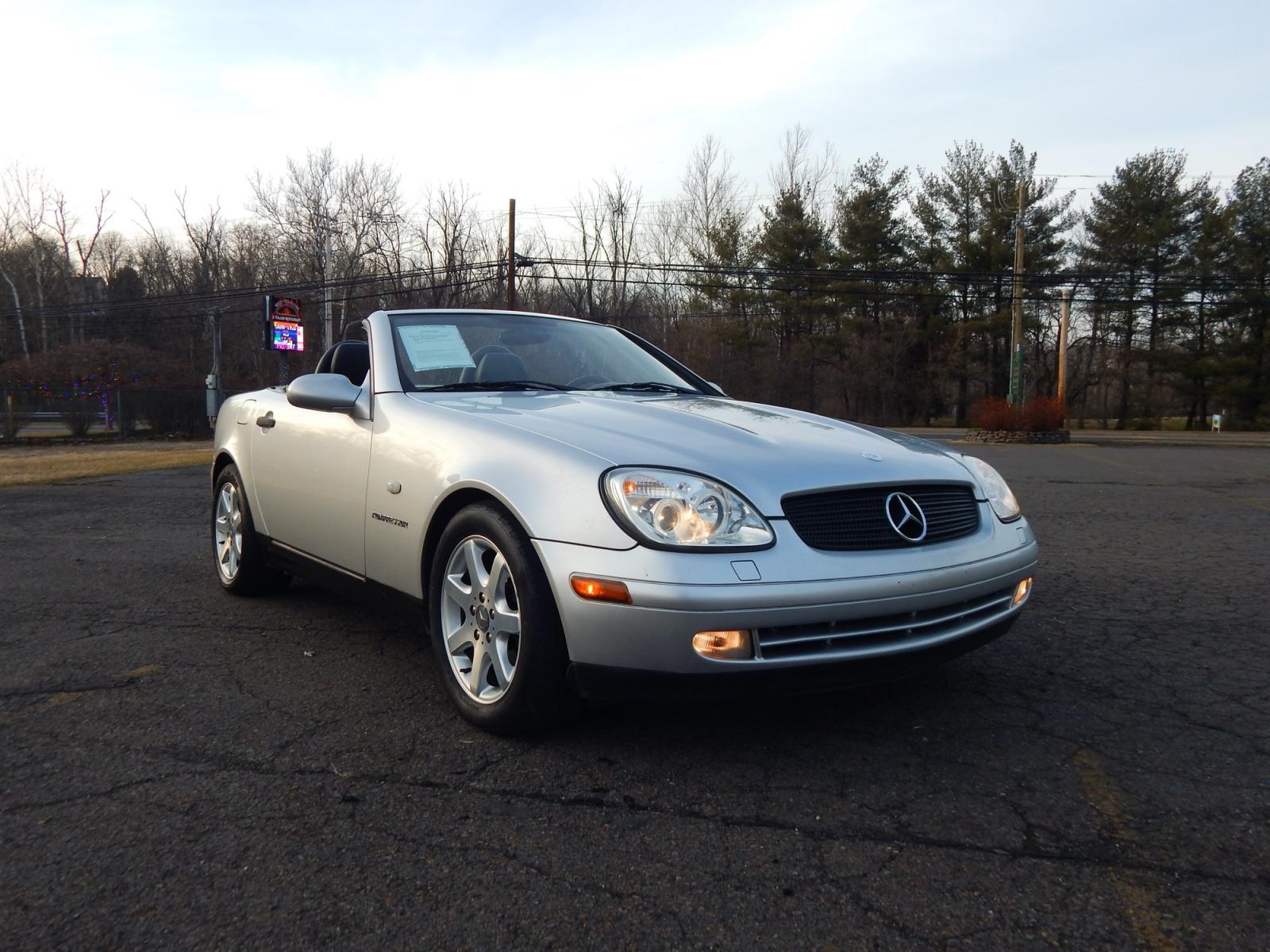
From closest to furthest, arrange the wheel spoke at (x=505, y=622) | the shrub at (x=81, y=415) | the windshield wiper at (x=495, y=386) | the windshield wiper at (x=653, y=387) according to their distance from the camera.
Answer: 1. the wheel spoke at (x=505, y=622)
2. the windshield wiper at (x=495, y=386)
3. the windshield wiper at (x=653, y=387)
4. the shrub at (x=81, y=415)

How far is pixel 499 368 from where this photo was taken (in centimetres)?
401

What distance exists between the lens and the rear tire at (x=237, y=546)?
4.78 metres

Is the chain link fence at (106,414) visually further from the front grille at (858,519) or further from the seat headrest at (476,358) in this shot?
the front grille at (858,519)

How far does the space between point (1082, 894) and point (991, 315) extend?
47267 mm

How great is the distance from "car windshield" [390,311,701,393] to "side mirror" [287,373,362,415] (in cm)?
22

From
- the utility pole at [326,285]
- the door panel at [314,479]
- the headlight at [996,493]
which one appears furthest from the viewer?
the utility pole at [326,285]

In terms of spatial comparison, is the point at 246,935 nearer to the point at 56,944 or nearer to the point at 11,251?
the point at 56,944

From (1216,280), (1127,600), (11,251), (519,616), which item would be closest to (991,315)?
(1216,280)

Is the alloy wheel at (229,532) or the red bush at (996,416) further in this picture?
the red bush at (996,416)

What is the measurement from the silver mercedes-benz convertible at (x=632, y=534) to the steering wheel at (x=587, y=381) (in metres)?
0.02

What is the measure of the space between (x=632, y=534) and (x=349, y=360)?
2.68 meters

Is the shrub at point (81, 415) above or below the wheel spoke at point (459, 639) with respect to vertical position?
below

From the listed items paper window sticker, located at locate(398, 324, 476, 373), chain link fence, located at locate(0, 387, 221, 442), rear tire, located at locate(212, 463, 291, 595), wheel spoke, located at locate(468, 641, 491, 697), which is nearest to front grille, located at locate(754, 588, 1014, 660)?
wheel spoke, located at locate(468, 641, 491, 697)

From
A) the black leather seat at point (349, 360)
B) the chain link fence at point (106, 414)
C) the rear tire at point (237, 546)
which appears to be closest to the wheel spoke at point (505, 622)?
the black leather seat at point (349, 360)
